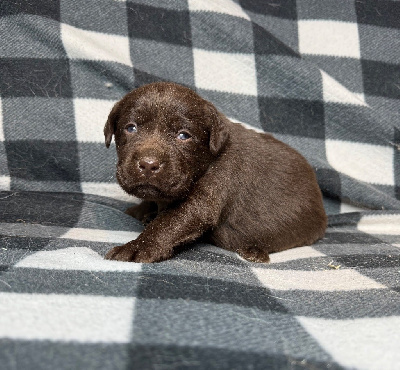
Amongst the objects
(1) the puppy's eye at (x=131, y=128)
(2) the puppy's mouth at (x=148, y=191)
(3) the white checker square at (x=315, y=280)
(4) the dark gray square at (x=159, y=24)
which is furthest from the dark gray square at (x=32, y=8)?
(3) the white checker square at (x=315, y=280)

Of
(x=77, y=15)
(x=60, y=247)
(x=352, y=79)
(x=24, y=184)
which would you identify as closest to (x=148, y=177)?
(x=60, y=247)

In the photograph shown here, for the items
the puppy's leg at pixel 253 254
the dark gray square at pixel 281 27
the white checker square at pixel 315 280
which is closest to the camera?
the white checker square at pixel 315 280

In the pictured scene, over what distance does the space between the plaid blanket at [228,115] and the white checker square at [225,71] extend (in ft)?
0.04

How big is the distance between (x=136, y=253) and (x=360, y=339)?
1214 millimetres

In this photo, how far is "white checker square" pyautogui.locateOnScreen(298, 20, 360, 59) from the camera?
454 cm

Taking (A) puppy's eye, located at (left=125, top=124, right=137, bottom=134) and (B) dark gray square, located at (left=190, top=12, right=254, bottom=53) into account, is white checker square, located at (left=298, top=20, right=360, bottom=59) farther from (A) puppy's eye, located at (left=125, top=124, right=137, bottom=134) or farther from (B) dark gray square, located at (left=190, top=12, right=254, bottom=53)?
(A) puppy's eye, located at (left=125, top=124, right=137, bottom=134)

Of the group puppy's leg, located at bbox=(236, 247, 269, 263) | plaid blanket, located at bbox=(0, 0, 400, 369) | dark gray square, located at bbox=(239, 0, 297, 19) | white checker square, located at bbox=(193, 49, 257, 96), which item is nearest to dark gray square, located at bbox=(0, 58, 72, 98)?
plaid blanket, located at bbox=(0, 0, 400, 369)

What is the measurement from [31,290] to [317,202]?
213 centimetres

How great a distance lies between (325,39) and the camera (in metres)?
4.54

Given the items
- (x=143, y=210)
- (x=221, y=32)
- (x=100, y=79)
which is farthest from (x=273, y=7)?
(x=143, y=210)

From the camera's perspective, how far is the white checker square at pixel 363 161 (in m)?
4.42

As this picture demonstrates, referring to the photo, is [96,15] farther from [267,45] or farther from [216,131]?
[216,131]

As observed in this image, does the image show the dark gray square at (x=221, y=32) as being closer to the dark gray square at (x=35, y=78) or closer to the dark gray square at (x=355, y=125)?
the dark gray square at (x=355, y=125)

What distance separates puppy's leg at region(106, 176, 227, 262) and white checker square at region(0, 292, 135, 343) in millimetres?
628
